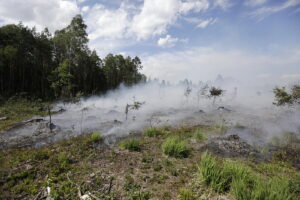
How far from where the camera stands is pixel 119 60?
156 ft

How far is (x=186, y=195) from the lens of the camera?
4035 millimetres

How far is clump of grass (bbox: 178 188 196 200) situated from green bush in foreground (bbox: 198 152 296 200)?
583 mm

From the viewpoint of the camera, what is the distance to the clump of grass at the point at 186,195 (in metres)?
3.97

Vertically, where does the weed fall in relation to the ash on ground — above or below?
above

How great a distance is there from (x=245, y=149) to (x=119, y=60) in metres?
44.2

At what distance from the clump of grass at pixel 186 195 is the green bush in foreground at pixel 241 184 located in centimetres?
58

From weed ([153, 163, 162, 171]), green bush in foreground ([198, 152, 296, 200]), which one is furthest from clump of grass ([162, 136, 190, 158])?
green bush in foreground ([198, 152, 296, 200])

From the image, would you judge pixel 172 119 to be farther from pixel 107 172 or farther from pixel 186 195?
pixel 186 195

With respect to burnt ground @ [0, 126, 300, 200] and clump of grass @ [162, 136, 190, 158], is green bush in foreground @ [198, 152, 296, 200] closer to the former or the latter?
burnt ground @ [0, 126, 300, 200]

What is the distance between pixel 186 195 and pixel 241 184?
1.33m

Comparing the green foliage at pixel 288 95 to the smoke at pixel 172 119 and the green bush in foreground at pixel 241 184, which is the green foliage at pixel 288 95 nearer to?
the smoke at pixel 172 119

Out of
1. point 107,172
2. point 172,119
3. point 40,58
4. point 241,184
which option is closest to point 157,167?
point 107,172

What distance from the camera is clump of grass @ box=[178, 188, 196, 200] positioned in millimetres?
3973

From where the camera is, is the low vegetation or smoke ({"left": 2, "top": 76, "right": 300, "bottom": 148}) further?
the low vegetation
